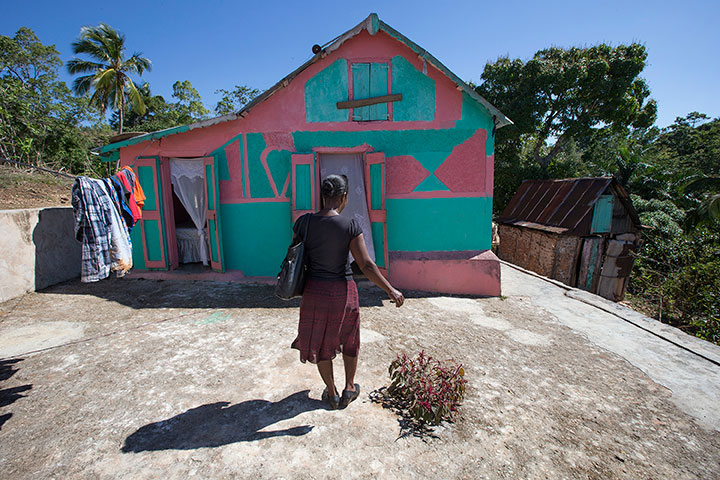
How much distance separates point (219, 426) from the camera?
255 cm

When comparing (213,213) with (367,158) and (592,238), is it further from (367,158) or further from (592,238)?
(592,238)

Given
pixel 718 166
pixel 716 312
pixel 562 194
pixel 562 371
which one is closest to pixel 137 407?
pixel 562 371

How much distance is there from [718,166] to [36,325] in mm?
26902

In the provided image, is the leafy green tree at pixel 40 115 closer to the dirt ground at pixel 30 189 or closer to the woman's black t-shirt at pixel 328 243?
the dirt ground at pixel 30 189

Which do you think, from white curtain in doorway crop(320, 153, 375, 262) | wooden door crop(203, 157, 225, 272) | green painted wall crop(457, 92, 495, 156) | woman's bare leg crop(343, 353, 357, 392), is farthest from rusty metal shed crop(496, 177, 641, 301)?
woman's bare leg crop(343, 353, 357, 392)

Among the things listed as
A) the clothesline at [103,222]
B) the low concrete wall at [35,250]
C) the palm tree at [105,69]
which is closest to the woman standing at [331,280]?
the clothesline at [103,222]

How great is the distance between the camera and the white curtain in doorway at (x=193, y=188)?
20.1ft

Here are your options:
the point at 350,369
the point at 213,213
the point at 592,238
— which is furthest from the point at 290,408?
the point at 592,238

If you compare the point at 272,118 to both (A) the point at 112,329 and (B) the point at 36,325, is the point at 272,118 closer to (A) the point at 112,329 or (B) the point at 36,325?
(A) the point at 112,329

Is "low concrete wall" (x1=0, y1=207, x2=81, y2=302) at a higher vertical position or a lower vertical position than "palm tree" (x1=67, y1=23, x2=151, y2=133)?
lower

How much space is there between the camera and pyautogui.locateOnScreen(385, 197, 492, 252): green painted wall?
229 inches

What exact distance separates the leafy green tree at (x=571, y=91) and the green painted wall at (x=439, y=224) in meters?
9.28

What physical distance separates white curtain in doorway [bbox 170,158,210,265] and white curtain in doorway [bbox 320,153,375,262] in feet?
7.45

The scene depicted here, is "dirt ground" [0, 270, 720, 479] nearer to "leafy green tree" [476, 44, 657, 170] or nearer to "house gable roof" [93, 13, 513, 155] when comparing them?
"house gable roof" [93, 13, 513, 155]
